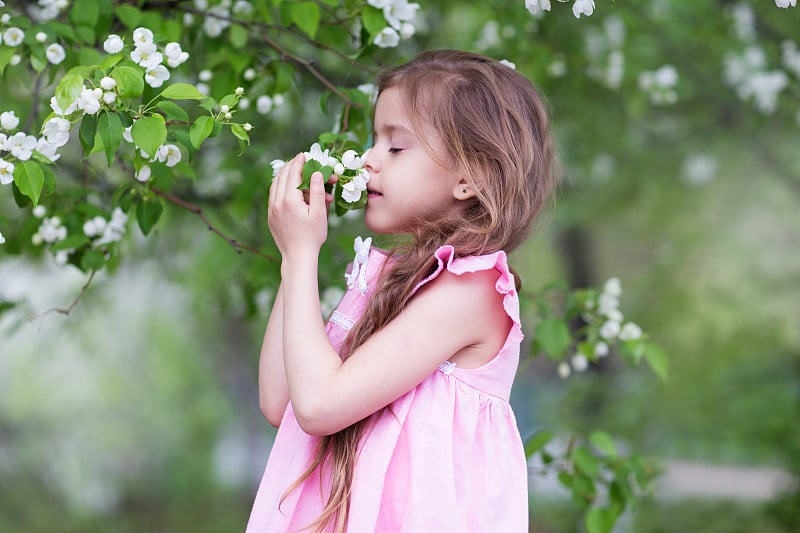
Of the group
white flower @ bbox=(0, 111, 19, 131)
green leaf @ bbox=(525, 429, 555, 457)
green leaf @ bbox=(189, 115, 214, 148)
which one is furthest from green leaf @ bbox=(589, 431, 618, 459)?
white flower @ bbox=(0, 111, 19, 131)

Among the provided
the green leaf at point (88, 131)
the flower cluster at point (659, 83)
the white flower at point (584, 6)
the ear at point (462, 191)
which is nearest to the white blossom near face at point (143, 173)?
the green leaf at point (88, 131)

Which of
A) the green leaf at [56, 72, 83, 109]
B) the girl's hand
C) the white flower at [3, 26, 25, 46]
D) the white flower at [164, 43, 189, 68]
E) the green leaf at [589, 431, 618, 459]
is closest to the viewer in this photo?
the green leaf at [56, 72, 83, 109]

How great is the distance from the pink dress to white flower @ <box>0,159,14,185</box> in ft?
2.26

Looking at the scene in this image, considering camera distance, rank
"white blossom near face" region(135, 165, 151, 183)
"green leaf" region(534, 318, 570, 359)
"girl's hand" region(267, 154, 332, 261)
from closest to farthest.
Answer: "girl's hand" region(267, 154, 332, 261), "white blossom near face" region(135, 165, 151, 183), "green leaf" region(534, 318, 570, 359)

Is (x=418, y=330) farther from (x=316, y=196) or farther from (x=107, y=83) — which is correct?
(x=107, y=83)

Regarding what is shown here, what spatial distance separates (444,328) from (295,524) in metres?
0.48

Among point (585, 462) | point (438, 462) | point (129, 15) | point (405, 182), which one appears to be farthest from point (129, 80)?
point (585, 462)

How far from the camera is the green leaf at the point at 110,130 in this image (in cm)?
165

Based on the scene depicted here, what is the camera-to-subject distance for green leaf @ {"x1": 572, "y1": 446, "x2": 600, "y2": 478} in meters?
2.82

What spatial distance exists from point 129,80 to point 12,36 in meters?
0.64

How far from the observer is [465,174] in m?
1.80

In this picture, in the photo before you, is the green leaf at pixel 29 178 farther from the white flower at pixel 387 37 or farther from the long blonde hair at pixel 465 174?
the white flower at pixel 387 37

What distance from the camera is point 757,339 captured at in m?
8.48

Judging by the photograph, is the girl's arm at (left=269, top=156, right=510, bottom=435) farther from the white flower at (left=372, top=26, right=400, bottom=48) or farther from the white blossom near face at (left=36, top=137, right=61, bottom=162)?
the white flower at (left=372, top=26, right=400, bottom=48)
